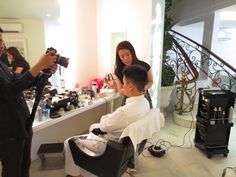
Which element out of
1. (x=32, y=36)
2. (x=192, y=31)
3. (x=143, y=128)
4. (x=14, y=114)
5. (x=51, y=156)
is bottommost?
(x=51, y=156)

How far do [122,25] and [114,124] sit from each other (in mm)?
1638

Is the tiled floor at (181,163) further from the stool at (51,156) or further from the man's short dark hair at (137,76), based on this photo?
the man's short dark hair at (137,76)

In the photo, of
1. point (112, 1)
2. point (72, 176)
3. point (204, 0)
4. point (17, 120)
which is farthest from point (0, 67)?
point (204, 0)

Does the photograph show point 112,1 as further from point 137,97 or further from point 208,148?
point 208,148

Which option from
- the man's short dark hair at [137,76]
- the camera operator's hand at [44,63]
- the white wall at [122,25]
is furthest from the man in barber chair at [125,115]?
the white wall at [122,25]

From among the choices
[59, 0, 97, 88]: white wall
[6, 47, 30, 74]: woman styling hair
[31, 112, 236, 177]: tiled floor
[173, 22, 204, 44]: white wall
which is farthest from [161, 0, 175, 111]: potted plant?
[173, 22, 204, 44]: white wall

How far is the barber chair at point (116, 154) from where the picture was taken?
4.58 ft

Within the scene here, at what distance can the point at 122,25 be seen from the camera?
271 cm

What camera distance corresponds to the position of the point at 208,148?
93.1 inches

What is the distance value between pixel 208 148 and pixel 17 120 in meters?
2.05

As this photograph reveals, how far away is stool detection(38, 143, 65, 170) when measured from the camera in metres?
2.13

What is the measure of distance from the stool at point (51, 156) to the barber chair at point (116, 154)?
60 centimetres

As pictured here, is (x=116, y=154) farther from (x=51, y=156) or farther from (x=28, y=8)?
(x=28, y=8)

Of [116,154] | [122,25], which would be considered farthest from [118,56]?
[116,154]
